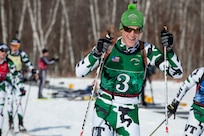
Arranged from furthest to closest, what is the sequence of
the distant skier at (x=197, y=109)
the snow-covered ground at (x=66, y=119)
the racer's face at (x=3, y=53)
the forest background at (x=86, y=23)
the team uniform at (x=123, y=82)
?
the forest background at (x=86, y=23) < the snow-covered ground at (x=66, y=119) < the racer's face at (x=3, y=53) < the distant skier at (x=197, y=109) < the team uniform at (x=123, y=82)

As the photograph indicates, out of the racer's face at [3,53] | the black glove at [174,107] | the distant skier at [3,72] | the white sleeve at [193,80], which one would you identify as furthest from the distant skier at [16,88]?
the white sleeve at [193,80]

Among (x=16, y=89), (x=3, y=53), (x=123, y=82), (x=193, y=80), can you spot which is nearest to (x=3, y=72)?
(x=3, y=53)

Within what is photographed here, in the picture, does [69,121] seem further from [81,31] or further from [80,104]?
[81,31]

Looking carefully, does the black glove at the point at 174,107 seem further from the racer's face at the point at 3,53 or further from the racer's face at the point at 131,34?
the racer's face at the point at 3,53

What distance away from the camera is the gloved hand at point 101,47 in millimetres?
5066

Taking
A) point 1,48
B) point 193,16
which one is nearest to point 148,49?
point 1,48

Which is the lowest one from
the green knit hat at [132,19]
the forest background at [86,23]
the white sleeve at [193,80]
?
the forest background at [86,23]

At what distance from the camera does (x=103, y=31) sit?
4525 centimetres

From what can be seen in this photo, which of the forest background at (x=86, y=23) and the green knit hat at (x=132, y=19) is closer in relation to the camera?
the green knit hat at (x=132, y=19)

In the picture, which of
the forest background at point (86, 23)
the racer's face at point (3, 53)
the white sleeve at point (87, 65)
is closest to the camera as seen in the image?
the white sleeve at point (87, 65)

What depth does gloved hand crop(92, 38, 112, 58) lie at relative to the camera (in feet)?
16.6

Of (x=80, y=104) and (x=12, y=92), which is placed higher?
(x=12, y=92)

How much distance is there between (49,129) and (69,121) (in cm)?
137

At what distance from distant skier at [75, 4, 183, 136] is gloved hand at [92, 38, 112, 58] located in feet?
0.31
